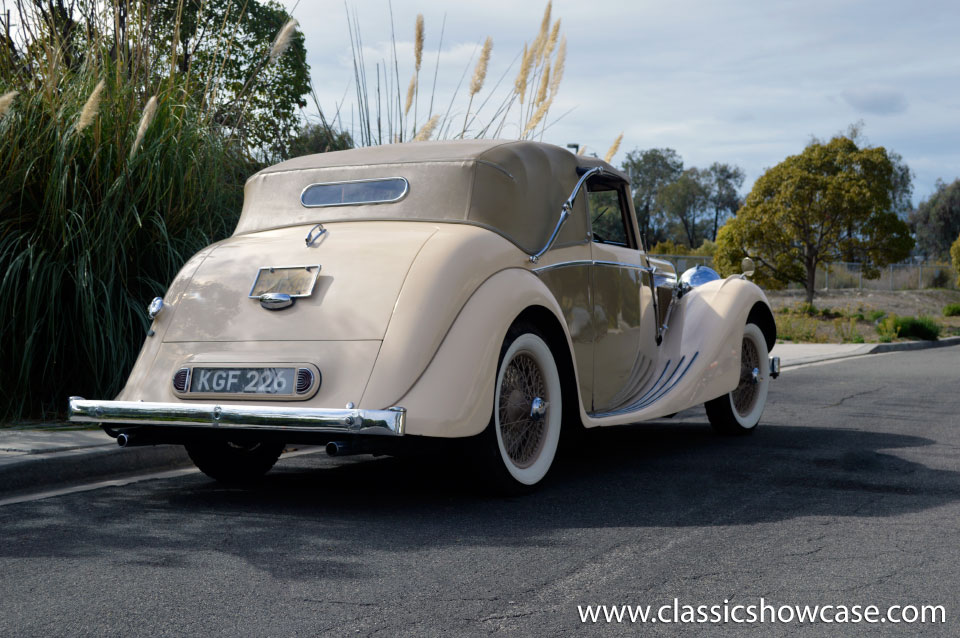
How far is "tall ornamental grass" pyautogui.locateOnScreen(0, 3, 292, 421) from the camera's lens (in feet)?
21.0

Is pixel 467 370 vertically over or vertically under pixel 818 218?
under

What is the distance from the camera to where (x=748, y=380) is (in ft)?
24.0

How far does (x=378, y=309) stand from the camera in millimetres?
4406

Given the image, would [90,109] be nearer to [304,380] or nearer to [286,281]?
[286,281]

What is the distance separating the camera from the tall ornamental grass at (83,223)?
6.40 meters

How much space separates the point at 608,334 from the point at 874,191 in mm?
29736

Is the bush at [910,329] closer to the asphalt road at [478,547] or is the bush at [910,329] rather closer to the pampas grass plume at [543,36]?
the pampas grass plume at [543,36]

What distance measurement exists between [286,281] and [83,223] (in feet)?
8.20

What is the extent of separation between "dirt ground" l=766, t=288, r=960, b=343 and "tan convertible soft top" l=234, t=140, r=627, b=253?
1703cm

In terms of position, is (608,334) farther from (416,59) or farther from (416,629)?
(416,59)

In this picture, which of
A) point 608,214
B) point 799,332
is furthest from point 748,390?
point 799,332

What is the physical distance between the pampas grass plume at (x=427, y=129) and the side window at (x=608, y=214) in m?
2.16

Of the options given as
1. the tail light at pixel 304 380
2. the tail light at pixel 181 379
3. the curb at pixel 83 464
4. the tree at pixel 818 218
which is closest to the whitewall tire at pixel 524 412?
the tail light at pixel 304 380

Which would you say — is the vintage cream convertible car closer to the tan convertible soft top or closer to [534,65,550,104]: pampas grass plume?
the tan convertible soft top
